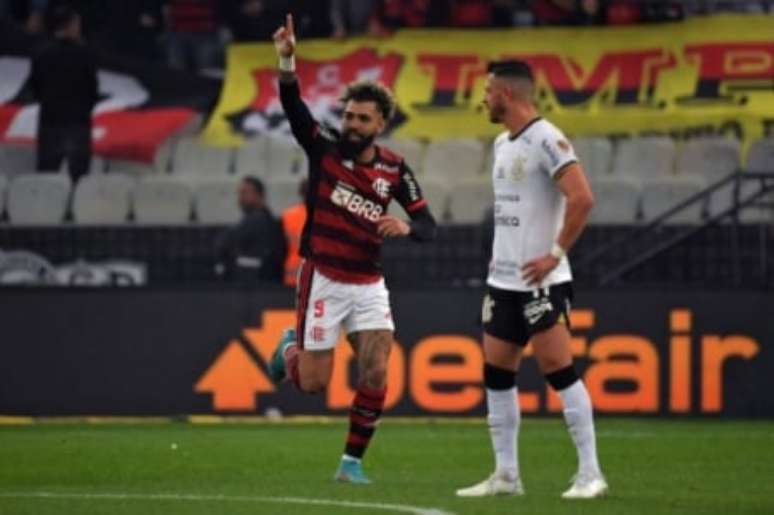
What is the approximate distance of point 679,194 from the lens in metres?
22.9

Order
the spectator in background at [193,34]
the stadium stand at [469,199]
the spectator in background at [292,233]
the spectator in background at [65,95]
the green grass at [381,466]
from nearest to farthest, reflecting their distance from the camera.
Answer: the green grass at [381,466], the spectator in background at [292,233], the stadium stand at [469,199], the spectator in background at [65,95], the spectator in background at [193,34]

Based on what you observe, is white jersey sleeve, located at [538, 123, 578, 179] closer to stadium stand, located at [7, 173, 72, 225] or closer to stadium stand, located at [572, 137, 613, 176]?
stadium stand, located at [572, 137, 613, 176]

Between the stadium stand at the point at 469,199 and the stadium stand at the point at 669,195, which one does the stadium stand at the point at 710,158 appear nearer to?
the stadium stand at the point at 669,195

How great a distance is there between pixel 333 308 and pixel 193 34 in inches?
497

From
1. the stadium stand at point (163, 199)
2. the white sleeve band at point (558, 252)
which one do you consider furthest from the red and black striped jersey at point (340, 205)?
the stadium stand at point (163, 199)

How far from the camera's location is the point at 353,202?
43.1 ft

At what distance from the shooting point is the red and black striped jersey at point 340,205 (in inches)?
517

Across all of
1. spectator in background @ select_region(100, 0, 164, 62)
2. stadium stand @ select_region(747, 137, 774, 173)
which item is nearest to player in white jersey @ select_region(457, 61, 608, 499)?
stadium stand @ select_region(747, 137, 774, 173)

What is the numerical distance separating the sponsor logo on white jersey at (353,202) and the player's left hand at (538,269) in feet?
4.89

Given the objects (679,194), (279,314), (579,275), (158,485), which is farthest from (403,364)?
(158,485)

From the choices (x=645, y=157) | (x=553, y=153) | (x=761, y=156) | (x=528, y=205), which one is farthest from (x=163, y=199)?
(x=553, y=153)

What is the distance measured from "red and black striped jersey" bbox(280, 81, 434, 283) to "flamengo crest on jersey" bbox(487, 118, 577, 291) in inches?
50.1

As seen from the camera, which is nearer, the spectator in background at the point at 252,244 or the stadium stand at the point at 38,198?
the spectator in background at the point at 252,244

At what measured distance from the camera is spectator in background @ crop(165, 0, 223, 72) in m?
25.2
